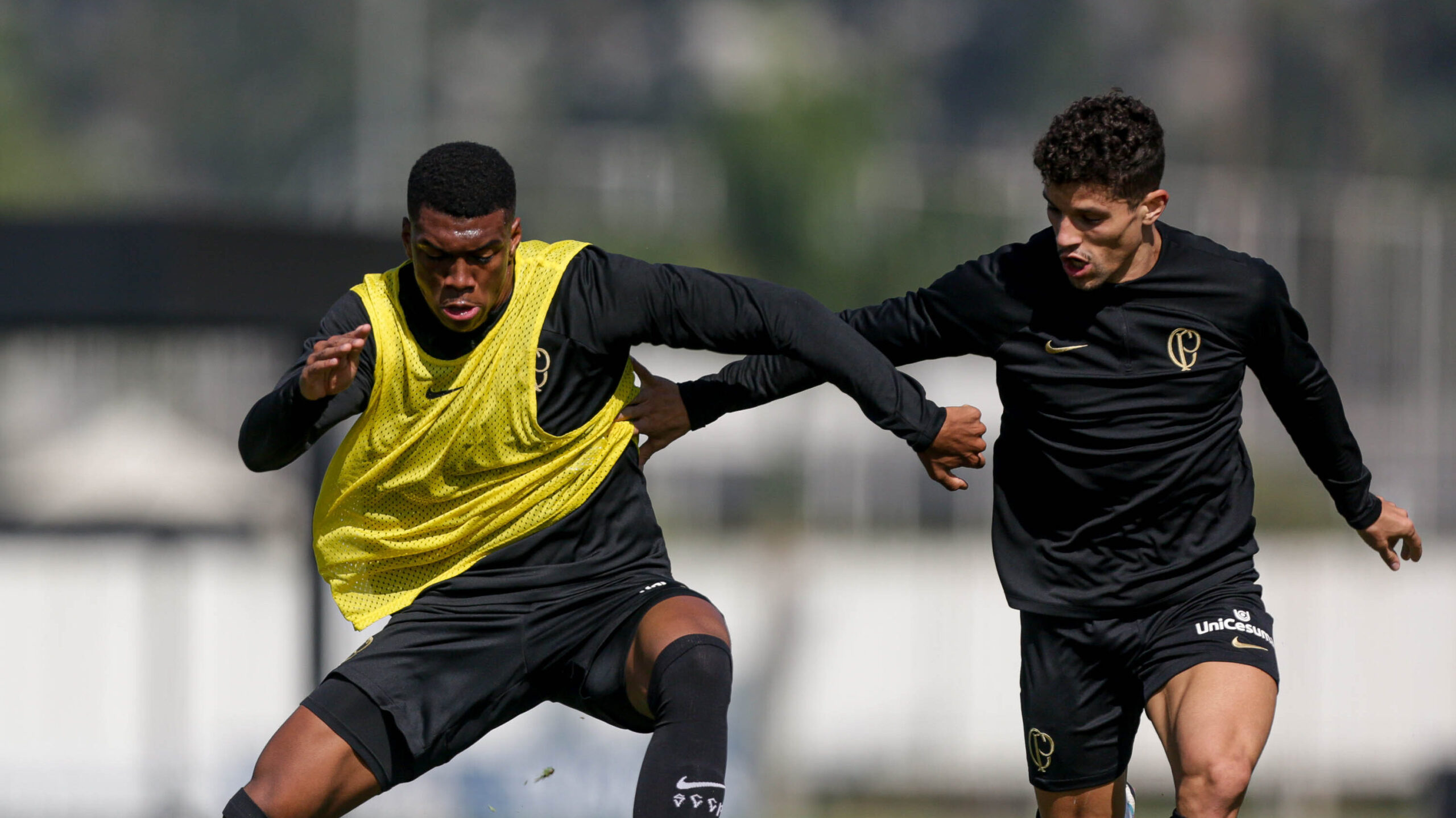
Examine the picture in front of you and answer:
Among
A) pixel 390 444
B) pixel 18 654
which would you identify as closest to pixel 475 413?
pixel 390 444

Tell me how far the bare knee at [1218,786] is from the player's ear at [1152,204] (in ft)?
4.86

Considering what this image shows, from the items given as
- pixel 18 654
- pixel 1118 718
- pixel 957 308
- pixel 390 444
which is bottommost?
pixel 18 654

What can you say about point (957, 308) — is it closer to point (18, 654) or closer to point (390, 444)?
point (390, 444)

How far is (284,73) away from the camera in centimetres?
5912

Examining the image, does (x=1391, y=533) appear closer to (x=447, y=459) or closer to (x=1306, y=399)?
(x=1306, y=399)

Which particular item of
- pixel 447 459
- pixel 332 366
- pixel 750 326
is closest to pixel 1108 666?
pixel 750 326

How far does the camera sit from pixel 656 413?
507 cm

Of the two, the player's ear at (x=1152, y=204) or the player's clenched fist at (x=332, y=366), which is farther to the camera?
the player's ear at (x=1152, y=204)

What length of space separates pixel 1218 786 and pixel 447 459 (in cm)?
221

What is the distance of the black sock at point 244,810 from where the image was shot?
14.8ft

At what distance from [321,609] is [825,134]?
95.4 feet

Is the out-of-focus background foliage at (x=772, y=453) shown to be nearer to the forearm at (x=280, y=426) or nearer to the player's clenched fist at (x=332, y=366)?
the forearm at (x=280, y=426)

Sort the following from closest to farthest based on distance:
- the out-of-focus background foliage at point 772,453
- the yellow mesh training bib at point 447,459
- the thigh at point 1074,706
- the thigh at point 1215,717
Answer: the thigh at point 1215,717 → the yellow mesh training bib at point 447,459 → the thigh at point 1074,706 → the out-of-focus background foliage at point 772,453

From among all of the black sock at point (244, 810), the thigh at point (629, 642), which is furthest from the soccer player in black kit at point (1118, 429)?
Result: the black sock at point (244, 810)
